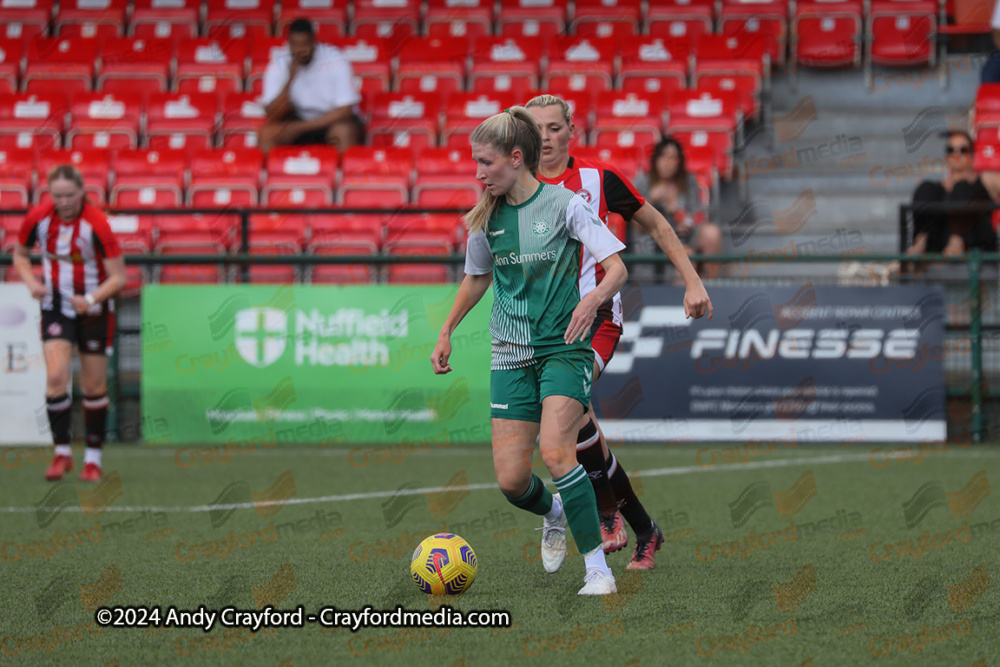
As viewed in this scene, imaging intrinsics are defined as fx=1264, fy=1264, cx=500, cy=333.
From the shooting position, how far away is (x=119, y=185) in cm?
1323

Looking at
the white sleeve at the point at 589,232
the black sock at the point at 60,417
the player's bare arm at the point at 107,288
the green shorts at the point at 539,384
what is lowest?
the black sock at the point at 60,417

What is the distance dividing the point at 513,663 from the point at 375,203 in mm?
9364

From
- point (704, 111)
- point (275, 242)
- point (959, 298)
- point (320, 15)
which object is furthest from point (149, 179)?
point (959, 298)

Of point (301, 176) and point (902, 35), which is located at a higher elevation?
point (902, 35)

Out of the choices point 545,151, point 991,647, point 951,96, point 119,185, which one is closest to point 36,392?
point 119,185

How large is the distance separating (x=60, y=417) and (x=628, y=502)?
4.81 meters

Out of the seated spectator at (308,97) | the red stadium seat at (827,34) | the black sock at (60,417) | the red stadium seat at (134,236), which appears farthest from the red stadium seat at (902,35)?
the black sock at (60,417)

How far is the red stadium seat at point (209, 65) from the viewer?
A: 606 inches

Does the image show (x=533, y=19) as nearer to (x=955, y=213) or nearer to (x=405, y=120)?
(x=405, y=120)

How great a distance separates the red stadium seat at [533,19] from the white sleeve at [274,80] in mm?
3441

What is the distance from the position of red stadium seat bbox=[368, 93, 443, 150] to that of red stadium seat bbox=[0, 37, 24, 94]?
4.63 metres

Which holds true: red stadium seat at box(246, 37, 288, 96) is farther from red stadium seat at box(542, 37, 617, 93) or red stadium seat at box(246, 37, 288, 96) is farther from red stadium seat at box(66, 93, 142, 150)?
red stadium seat at box(542, 37, 617, 93)

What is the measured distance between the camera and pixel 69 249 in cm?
836

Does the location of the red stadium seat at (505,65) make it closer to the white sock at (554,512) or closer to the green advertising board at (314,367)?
the green advertising board at (314,367)
